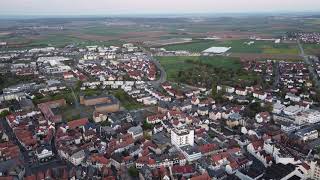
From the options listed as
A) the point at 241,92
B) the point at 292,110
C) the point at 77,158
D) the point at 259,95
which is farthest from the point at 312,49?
the point at 77,158

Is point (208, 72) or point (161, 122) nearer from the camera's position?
point (161, 122)

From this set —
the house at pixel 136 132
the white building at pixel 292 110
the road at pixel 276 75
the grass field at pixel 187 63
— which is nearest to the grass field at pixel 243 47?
the grass field at pixel 187 63

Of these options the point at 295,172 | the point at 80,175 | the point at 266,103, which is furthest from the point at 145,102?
the point at 295,172

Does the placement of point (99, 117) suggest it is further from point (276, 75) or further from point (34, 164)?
point (276, 75)

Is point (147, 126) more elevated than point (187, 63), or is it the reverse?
point (147, 126)

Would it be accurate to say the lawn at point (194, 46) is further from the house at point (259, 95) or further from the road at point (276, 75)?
the house at point (259, 95)

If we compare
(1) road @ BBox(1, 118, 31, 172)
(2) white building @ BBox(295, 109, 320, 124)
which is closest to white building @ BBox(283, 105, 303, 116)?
(2) white building @ BBox(295, 109, 320, 124)

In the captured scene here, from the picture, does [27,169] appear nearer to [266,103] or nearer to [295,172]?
[295,172]
